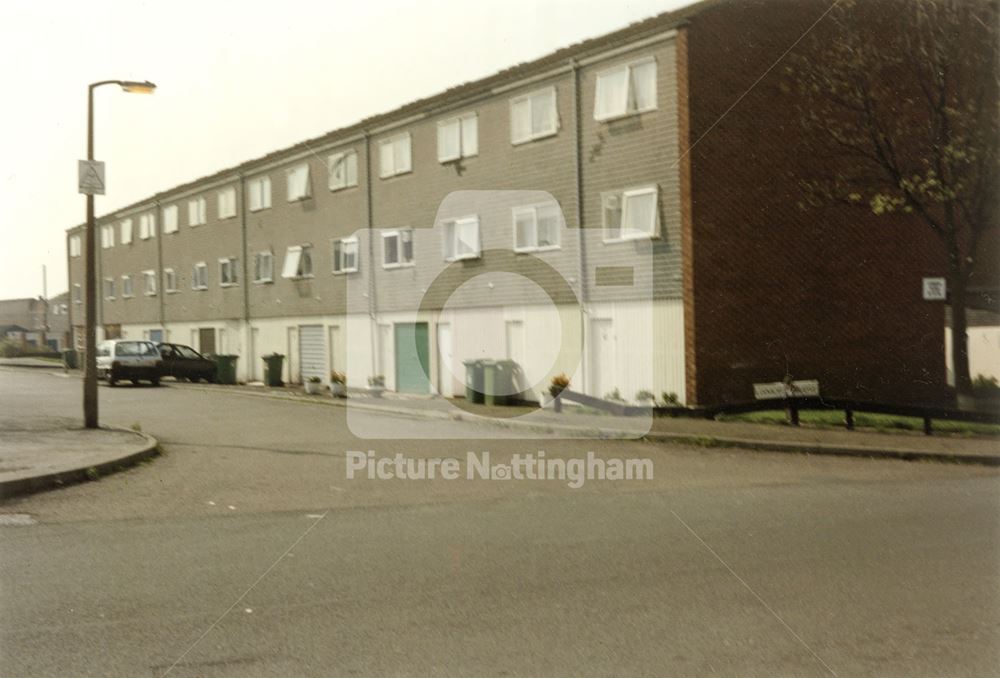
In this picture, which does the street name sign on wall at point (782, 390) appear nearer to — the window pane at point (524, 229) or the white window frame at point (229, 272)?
the window pane at point (524, 229)

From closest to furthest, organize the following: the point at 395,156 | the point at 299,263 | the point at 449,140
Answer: the point at 449,140 < the point at 395,156 < the point at 299,263

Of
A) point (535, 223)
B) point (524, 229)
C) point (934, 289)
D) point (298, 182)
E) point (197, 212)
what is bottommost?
point (934, 289)

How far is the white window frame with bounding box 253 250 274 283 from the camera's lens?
37.5 meters

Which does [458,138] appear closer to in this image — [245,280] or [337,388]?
[337,388]

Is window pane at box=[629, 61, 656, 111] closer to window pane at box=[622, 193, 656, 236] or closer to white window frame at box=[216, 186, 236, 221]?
window pane at box=[622, 193, 656, 236]

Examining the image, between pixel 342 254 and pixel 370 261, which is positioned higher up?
pixel 342 254

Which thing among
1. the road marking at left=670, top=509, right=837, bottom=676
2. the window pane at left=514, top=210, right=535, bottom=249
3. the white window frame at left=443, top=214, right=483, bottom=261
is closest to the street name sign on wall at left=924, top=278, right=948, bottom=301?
the window pane at left=514, top=210, right=535, bottom=249

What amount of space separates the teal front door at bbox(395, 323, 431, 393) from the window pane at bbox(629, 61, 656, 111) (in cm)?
1024

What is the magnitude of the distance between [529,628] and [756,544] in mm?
3108

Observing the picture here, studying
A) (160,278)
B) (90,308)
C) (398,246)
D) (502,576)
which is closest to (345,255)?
(398,246)

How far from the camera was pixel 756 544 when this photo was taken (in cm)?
783

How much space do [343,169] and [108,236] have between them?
2751 centimetres

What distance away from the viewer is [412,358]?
97.3ft

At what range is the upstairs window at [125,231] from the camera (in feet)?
168
